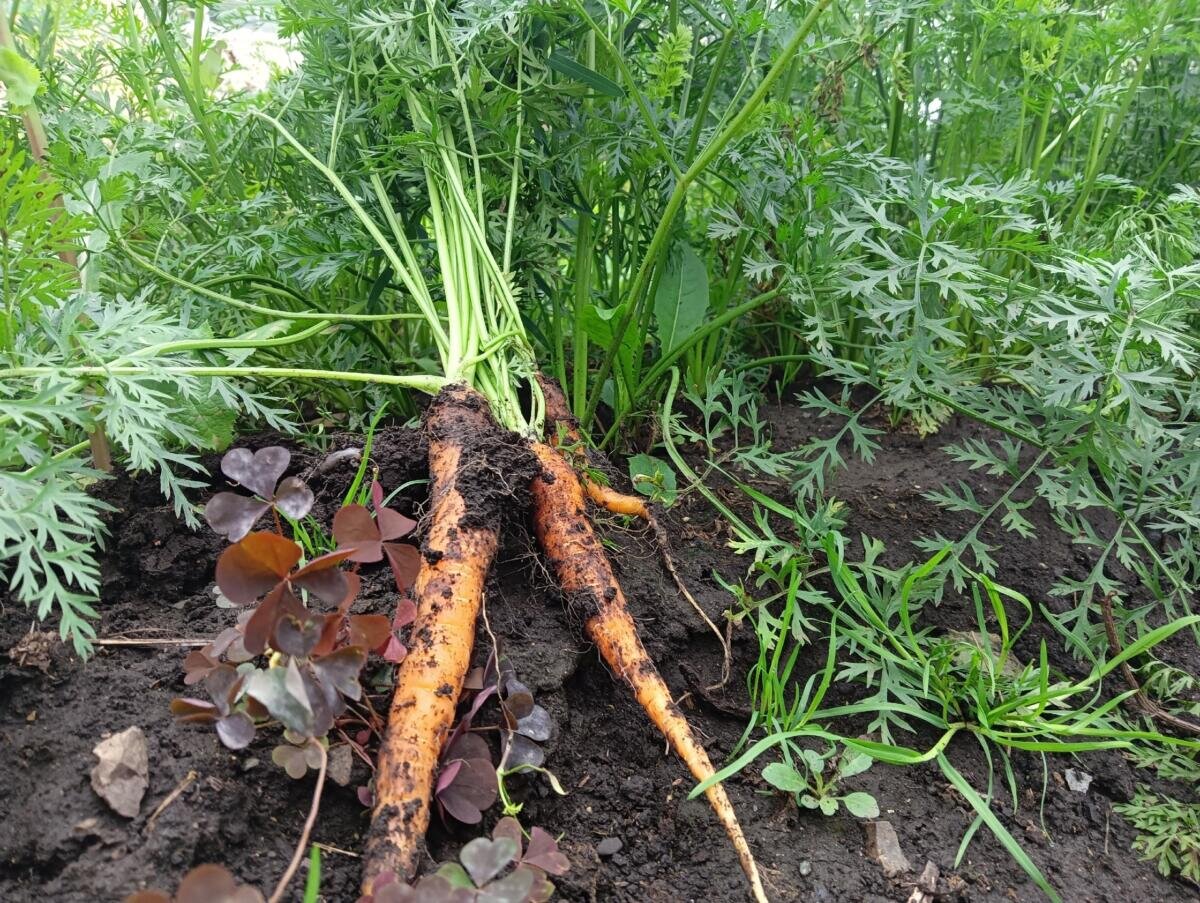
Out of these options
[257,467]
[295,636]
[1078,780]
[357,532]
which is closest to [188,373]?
[257,467]

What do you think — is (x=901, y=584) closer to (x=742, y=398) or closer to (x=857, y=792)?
(x=857, y=792)

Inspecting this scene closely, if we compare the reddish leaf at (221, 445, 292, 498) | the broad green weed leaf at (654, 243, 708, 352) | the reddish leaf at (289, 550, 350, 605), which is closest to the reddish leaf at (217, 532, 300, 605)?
the reddish leaf at (289, 550, 350, 605)

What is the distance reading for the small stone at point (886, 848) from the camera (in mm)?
1125

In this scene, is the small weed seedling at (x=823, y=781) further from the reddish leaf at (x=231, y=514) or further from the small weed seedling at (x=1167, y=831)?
the reddish leaf at (x=231, y=514)

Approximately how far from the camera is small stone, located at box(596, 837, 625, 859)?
1.09m

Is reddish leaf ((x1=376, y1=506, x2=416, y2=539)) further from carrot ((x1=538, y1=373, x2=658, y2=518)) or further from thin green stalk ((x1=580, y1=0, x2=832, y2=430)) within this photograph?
thin green stalk ((x1=580, y1=0, x2=832, y2=430))

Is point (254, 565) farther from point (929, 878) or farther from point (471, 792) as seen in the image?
point (929, 878)

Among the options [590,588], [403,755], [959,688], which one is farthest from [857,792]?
[403,755]

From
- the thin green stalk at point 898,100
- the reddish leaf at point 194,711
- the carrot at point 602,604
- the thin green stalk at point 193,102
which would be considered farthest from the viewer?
the thin green stalk at point 898,100

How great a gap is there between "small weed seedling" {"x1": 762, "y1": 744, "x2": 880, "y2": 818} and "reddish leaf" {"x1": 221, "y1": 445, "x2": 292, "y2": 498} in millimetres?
775

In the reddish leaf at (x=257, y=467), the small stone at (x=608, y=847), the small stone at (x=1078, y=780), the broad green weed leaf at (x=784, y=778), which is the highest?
the reddish leaf at (x=257, y=467)

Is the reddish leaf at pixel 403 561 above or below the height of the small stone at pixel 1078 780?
above

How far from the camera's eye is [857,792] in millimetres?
1212

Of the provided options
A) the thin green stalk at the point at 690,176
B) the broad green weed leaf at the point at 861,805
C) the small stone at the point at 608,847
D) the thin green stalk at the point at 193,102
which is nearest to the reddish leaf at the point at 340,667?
the small stone at the point at 608,847
